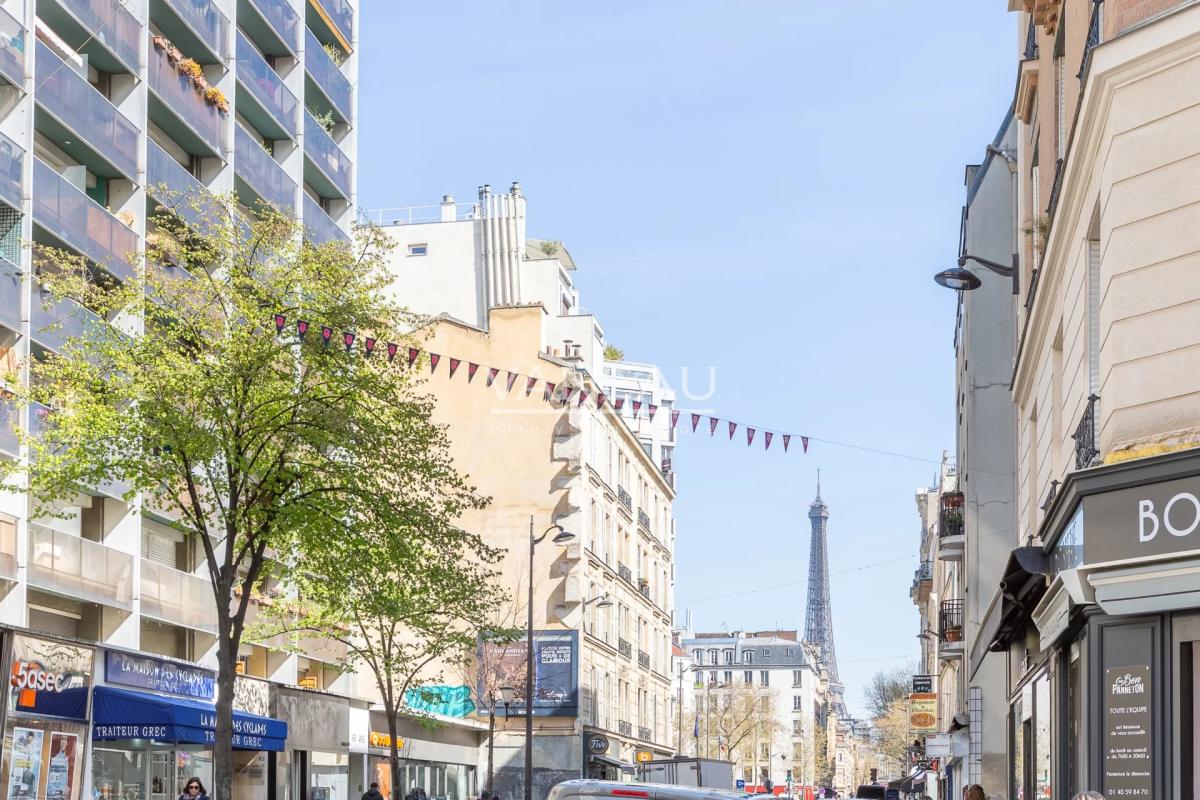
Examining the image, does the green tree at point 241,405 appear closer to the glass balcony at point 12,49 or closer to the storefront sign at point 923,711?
the glass balcony at point 12,49

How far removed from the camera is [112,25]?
3084cm

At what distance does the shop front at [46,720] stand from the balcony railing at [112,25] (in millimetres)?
11391

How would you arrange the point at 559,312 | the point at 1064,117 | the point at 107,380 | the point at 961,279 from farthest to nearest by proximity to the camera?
the point at 559,312 → the point at 107,380 → the point at 961,279 → the point at 1064,117

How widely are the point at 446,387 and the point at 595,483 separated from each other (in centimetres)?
673

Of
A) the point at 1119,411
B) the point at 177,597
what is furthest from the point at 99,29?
the point at 1119,411

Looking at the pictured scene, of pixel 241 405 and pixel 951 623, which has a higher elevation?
pixel 241 405

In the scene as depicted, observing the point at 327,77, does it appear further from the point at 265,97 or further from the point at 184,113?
the point at 184,113

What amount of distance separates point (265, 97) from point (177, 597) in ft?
42.7

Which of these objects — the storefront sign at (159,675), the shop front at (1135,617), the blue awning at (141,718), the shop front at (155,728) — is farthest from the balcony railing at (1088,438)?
the storefront sign at (159,675)

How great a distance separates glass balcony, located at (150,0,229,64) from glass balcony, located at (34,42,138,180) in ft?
11.3

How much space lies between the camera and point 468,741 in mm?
55688

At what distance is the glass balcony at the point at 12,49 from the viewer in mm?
26781

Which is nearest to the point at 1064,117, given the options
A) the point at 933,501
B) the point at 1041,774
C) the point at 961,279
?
the point at 961,279

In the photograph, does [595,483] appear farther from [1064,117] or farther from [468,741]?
[1064,117]
